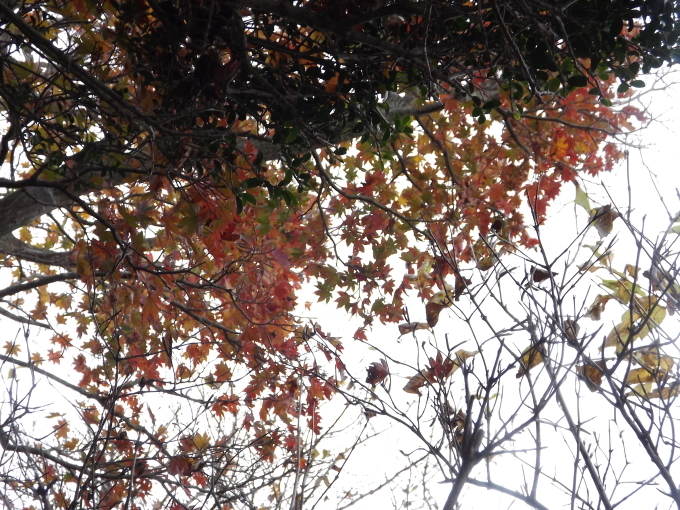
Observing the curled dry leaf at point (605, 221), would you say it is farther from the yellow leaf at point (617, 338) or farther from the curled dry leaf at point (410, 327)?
the curled dry leaf at point (410, 327)

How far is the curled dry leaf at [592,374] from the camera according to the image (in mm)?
1395

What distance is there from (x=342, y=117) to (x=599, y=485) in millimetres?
1732

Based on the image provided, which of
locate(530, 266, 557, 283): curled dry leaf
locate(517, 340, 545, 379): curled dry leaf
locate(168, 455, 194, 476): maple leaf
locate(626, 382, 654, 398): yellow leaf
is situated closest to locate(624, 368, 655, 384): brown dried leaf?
locate(626, 382, 654, 398): yellow leaf

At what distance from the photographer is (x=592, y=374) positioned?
1481mm

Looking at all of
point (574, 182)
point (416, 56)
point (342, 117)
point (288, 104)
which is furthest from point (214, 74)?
point (574, 182)

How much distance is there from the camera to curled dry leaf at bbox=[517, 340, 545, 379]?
Answer: 1443 millimetres

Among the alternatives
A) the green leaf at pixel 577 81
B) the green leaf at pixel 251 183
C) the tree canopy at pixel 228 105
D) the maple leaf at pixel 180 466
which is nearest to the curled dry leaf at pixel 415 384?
the tree canopy at pixel 228 105

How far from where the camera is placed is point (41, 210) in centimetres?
282

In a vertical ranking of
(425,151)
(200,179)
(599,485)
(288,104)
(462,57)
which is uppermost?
(425,151)

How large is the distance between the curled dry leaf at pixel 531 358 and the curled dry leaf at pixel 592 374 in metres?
0.11

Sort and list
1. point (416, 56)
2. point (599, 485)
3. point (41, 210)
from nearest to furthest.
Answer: point (599, 485) → point (416, 56) → point (41, 210)

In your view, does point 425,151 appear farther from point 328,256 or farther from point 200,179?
point 200,179

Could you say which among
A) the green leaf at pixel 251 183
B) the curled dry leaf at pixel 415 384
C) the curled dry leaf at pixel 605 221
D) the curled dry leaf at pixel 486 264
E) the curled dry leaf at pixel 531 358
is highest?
the green leaf at pixel 251 183

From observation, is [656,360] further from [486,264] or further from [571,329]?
[486,264]
